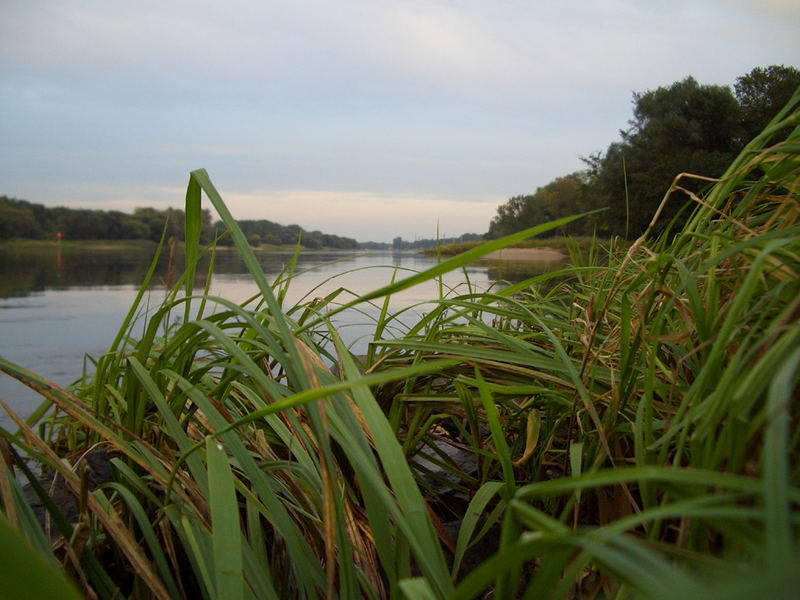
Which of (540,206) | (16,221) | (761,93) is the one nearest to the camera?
(761,93)

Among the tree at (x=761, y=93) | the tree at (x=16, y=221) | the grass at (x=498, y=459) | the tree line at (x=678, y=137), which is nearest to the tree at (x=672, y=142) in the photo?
the tree line at (x=678, y=137)

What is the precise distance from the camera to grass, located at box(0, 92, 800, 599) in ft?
0.78

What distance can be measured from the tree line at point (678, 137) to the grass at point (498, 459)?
12.3m

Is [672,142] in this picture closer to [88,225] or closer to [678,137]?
[678,137]

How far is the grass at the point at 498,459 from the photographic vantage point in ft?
0.78

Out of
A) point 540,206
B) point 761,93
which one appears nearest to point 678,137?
point 761,93

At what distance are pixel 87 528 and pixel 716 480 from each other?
508 mm

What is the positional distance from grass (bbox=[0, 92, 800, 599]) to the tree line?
12.3 meters

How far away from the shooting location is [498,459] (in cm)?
59

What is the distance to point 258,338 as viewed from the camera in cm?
84

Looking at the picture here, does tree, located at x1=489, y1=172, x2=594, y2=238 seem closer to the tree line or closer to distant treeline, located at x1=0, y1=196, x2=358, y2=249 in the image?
the tree line

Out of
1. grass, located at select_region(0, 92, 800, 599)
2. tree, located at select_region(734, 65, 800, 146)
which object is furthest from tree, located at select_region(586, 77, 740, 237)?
grass, located at select_region(0, 92, 800, 599)

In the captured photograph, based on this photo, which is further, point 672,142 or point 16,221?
point 16,221

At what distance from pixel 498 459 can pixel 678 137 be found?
59.6 ft
